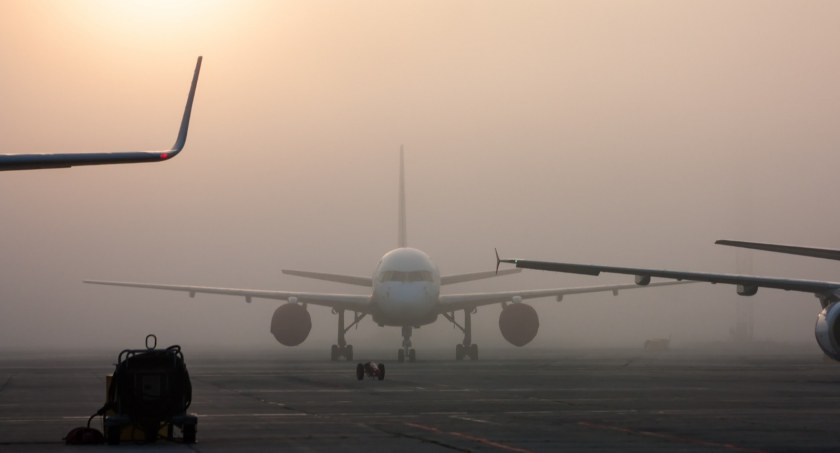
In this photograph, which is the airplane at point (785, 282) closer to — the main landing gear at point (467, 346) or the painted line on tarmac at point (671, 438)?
the painted line on tarmac at point (671, 438)

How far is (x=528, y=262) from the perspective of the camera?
3045 centimetres

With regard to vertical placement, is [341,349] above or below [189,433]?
above

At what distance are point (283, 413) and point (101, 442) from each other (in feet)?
15.5

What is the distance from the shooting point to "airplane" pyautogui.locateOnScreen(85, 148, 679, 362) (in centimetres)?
4853

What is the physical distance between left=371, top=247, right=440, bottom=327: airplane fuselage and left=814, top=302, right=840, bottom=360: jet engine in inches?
807

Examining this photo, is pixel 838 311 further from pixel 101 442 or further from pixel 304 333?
pixel 304 333

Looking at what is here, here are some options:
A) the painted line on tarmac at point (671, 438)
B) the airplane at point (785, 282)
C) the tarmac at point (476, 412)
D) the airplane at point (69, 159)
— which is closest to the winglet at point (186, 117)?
the airplane at point (69, 159)

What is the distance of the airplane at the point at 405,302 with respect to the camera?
48.5 m

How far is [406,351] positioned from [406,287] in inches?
93.8

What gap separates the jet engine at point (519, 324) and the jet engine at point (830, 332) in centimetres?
2252

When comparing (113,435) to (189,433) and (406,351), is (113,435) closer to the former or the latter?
(189,433)

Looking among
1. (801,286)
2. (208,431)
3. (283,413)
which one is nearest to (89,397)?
(283,413)

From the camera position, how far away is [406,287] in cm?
4831

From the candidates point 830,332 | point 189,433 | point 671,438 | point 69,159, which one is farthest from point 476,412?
point 830,332
